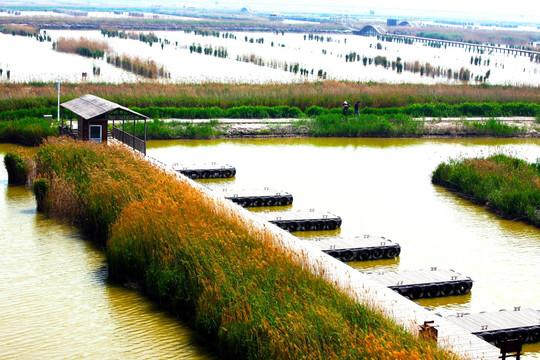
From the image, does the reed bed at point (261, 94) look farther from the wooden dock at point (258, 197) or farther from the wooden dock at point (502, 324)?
the wooden dock at point (502, 324)

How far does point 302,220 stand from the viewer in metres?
18.6

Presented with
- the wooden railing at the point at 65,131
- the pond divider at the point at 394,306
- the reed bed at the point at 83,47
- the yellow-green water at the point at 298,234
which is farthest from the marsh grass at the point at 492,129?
the reed bed at the point at 83,47

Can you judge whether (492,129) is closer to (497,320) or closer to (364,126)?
(364,126)

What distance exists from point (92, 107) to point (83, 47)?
42.2 meters

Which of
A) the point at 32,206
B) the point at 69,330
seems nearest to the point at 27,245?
the point at 32,206

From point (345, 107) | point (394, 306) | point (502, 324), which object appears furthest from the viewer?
point (345, 107)

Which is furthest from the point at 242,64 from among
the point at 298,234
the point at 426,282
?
the point at 426,282

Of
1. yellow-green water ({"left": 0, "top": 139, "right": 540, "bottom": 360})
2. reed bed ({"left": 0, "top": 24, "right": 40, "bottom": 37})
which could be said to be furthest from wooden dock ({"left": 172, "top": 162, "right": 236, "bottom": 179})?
reed bed ({"left": 0, "top": 24, "right": 40, "bottom": 37})

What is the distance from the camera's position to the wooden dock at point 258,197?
2061cm

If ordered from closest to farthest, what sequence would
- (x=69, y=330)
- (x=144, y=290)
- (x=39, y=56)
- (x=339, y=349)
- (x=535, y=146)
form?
(x=339, y=349) → (x=69, y=330) → (x=144, y=290) → (x=535, y=146) → (x=39, y=56)

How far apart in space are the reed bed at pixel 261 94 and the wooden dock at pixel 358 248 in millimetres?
18574

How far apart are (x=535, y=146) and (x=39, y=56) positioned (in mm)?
41826

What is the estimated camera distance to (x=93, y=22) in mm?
115688

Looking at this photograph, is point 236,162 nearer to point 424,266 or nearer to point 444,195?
point 444,195
